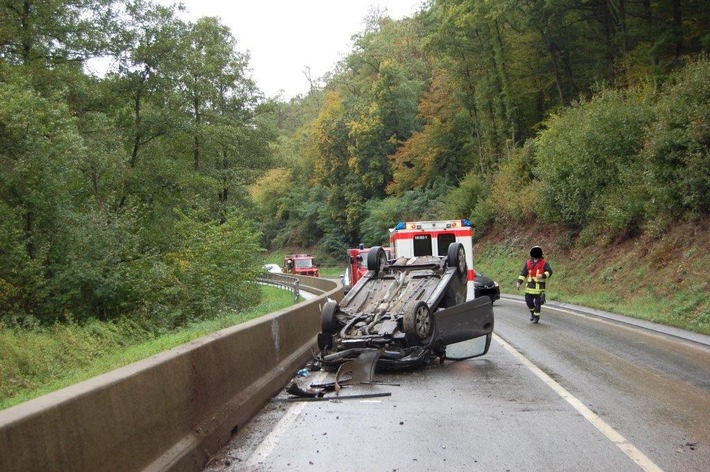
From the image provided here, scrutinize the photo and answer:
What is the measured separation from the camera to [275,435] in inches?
255

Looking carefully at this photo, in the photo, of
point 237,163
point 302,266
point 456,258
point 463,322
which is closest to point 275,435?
point 463,322

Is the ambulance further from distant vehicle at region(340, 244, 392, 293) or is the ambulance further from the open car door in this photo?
the open car door

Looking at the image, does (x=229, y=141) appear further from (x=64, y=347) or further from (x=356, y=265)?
(x=64, y=347)

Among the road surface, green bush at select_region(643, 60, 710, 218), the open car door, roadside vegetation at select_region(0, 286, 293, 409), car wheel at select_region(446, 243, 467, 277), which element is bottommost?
roadside vegetation at select_region(0, 286, 293, 409)

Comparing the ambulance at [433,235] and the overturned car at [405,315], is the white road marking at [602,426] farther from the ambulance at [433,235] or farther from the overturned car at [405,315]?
the ambulance at [433,235]

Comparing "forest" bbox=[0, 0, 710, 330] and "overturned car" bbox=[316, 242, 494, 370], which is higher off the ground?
"forest" bbox=[0, 0, 710, 330]

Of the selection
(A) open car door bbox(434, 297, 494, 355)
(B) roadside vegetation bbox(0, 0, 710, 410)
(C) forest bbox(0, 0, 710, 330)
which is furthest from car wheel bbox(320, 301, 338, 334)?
(C) forest bbox(0, 0, 710, 330)

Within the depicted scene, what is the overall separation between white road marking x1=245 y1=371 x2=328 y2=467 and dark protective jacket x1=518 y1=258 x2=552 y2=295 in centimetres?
990

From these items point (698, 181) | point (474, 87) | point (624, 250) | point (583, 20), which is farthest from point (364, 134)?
point (698, 181)

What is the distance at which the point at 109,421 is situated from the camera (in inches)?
165

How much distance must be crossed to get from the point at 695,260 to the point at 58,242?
1848 cm

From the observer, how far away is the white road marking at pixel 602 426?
17.6ft

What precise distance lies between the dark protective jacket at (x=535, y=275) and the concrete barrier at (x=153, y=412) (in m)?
9.46

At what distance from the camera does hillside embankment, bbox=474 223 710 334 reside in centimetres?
1704
